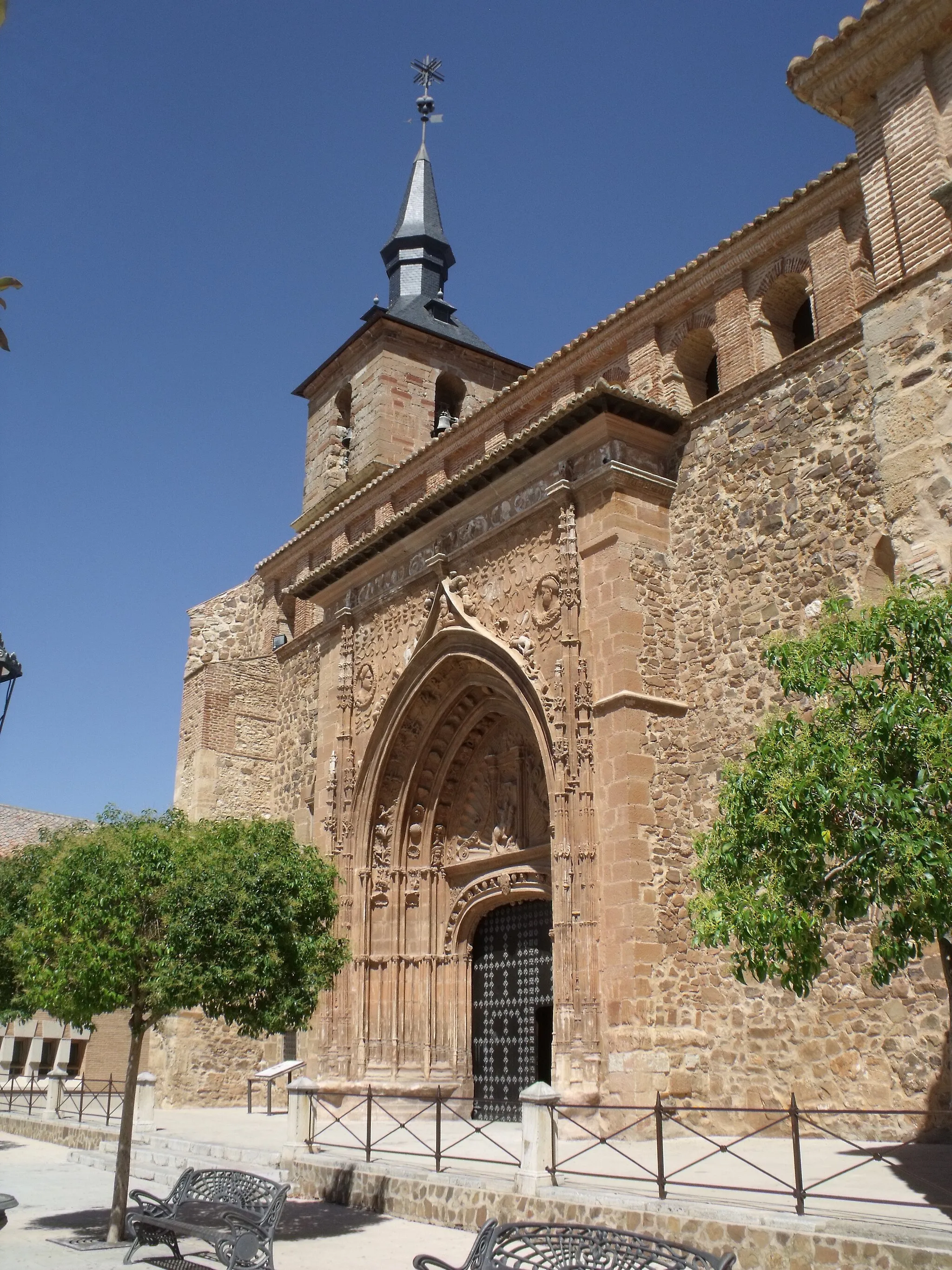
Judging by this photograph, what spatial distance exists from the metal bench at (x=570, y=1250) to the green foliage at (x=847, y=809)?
1.91m

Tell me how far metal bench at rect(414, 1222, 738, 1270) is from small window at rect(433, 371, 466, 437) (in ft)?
61.2

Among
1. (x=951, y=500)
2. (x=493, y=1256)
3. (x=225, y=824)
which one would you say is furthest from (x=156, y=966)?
(x=951, y=500)

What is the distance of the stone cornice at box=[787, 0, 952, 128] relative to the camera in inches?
395

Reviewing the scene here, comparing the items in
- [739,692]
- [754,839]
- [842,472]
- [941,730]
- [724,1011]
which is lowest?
[724,1011]

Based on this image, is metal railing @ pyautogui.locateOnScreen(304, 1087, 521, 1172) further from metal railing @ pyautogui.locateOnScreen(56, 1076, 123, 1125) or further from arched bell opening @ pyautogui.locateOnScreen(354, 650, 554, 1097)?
metal railing @ pyautogui.locateOnScreen(56, 1076, 123, 1125)

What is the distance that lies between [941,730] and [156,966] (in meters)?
6.37

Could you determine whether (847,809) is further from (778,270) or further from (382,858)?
(382,858)

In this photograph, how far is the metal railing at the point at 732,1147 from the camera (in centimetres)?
713

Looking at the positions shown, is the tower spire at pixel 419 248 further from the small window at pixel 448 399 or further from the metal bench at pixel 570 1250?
the metal bench at pixel 570 1250

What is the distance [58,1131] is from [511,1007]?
21.9ft

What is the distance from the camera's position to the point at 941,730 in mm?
6309

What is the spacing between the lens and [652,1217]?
24.6 feet

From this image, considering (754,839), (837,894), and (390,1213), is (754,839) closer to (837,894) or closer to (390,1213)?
(837,894)

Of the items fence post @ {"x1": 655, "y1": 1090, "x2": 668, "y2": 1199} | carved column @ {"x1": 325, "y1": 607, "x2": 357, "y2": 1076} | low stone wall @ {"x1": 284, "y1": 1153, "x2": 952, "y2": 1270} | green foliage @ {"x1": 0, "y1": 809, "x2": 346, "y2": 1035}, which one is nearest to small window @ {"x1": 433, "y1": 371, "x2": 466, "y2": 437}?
carved column @ {"x1": 325, "y1": 607, "x2": 357, "y2": 1076}
